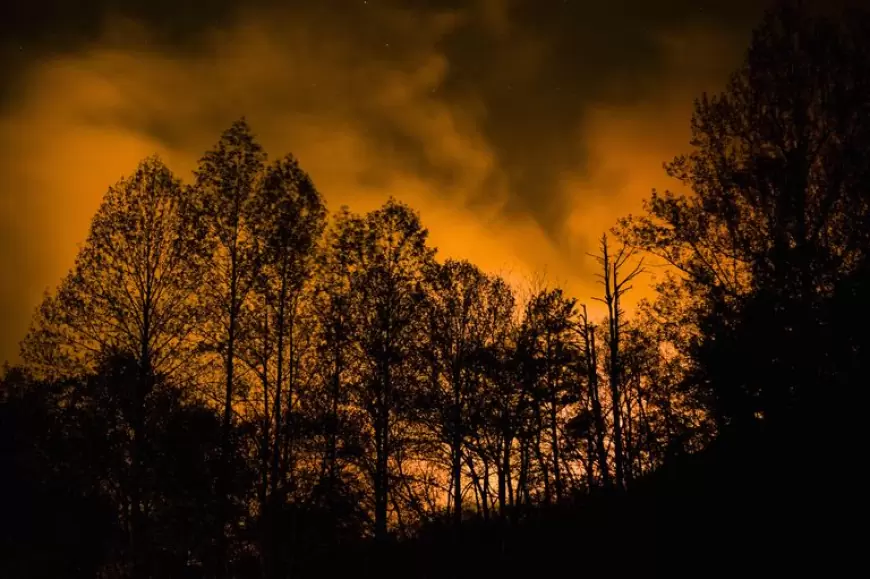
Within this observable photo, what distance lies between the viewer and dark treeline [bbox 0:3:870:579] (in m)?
14.4

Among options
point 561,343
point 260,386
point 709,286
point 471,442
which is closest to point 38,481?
point 260,386

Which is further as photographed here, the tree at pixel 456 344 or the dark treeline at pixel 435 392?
the tree at pixel 456 344

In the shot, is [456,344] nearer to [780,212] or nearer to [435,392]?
[435,392]

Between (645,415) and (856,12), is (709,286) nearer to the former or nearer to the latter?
(856,12)

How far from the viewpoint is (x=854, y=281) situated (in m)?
14.2

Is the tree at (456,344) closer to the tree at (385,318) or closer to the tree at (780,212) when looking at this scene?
the tree at (385,318)

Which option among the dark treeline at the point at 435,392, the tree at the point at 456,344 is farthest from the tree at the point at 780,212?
the tree at the point at 456,344

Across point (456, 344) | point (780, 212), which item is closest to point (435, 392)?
point (456, 344)

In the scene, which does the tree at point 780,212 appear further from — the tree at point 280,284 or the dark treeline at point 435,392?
the tree at point 280,284

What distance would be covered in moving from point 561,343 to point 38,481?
26.5m

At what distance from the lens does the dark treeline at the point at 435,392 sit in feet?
47.4

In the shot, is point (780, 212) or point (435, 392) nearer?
point (780, 212)

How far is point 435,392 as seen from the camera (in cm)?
2380

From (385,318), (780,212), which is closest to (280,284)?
(385,318)
